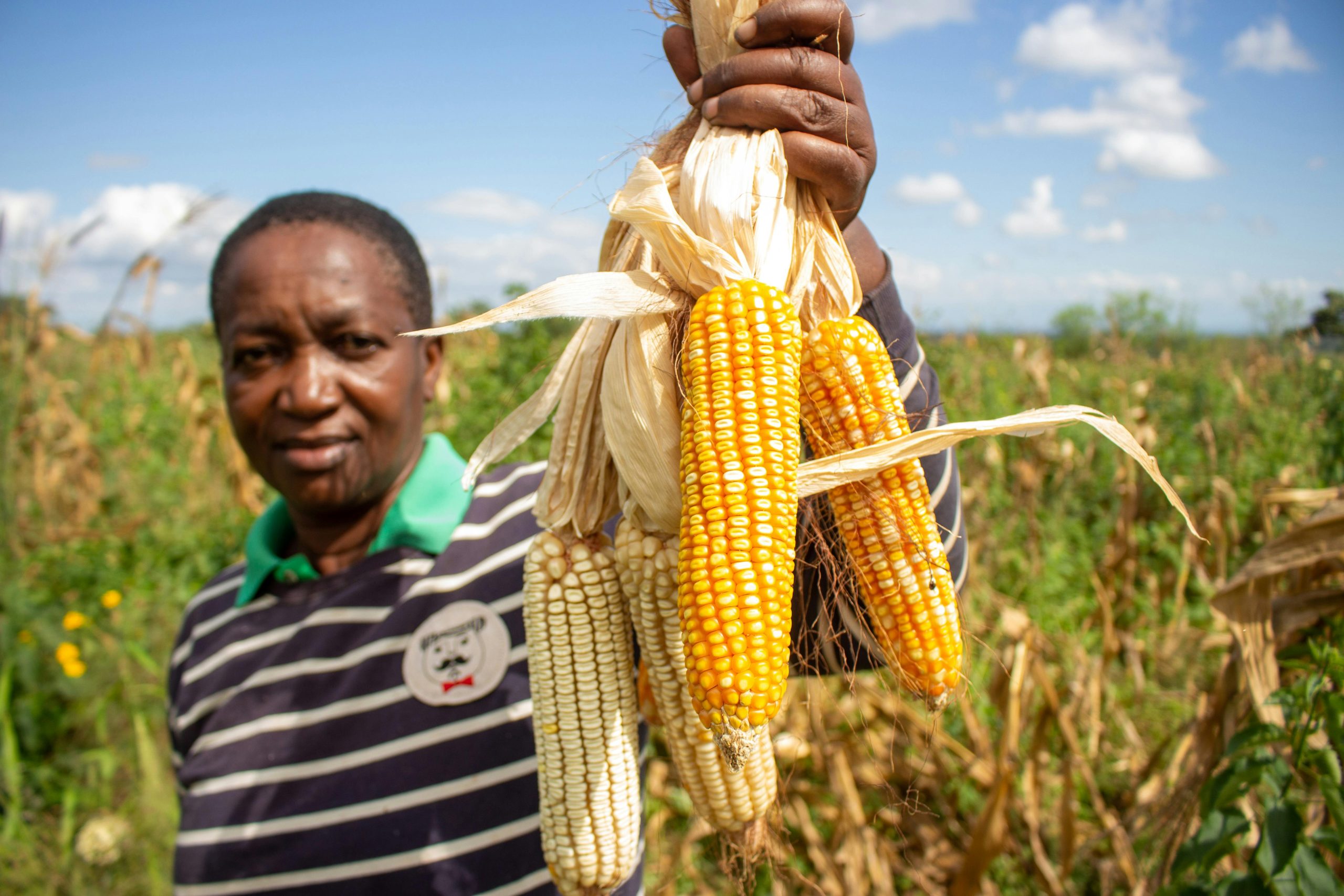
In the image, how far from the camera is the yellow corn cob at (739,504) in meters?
0.86

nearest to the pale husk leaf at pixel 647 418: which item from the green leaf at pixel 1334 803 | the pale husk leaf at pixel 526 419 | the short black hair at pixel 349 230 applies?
the pale husk leaf at pixel 526 419

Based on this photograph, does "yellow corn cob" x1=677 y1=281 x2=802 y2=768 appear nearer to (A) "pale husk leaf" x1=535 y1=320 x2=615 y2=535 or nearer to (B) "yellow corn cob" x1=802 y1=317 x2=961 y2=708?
(B) "yellow corn cob" x1=802 y1=317 x2=961 y2=708

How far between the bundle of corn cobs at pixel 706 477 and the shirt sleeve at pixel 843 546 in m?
0.11

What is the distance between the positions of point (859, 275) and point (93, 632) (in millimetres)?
4749

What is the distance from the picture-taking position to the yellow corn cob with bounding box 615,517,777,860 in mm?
1096

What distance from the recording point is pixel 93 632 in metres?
4.00

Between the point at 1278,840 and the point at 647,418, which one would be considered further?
the point at 1278,840

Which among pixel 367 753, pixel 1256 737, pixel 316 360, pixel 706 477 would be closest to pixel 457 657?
pixel 367 753

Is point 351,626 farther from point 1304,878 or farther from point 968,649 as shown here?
point 1304,878

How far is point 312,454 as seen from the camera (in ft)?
6.31

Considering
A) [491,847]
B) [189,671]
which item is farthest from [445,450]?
[491,847]

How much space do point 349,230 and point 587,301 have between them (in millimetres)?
1284

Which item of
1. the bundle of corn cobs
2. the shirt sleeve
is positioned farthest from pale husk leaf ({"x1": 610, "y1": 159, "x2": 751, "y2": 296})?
the shirt sleeve

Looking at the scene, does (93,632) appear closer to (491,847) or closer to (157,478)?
(157,478)
